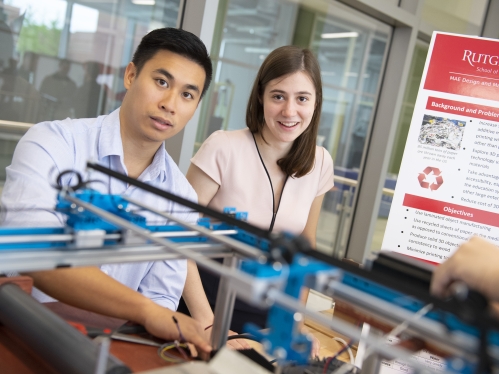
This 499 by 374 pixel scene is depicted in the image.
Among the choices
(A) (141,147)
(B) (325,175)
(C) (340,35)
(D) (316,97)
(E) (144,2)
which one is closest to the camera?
(A) (141,147)

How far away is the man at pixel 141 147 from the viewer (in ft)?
4.81

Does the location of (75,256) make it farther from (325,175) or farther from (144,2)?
(144,2)

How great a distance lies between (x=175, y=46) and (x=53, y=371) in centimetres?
114

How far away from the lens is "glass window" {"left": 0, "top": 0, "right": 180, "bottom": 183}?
2.44 m

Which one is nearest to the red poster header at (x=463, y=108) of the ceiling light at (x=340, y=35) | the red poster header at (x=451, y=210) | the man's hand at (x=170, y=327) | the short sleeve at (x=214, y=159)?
the red poster header at (x=451, y=210)

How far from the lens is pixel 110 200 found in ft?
3.17

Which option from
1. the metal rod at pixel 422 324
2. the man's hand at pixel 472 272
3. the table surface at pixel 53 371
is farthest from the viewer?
the table surface at pixel 53 371

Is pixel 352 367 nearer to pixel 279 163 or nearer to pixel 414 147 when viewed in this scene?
pixel 279 163

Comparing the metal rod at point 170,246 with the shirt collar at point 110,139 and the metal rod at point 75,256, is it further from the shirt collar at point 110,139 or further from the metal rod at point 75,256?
the shirt collar at point 110,139

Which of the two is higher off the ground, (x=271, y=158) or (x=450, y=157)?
(x=450, y=157)

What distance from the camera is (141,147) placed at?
1793 mm

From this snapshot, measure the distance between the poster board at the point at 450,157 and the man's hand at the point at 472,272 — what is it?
7.83 ft

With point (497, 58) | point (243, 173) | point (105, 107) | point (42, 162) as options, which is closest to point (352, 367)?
point (42, 162)

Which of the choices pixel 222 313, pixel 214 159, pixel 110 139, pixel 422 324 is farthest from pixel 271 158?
pixel 422 324
